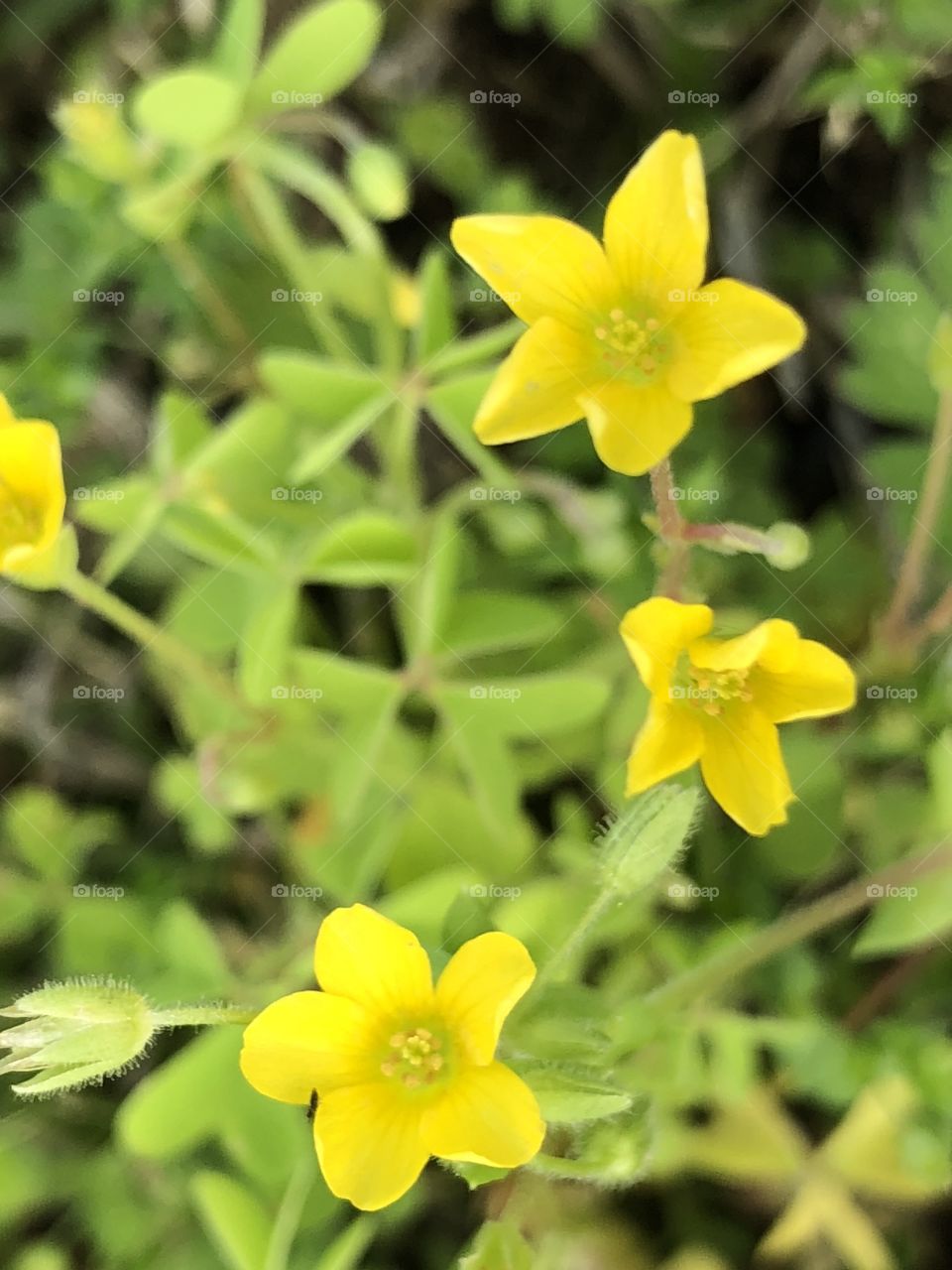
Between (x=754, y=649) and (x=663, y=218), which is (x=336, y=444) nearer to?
(x=663, y=218)

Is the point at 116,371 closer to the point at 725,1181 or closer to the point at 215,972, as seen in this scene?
the point at 215,972

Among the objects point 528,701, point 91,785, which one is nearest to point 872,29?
point 528,701

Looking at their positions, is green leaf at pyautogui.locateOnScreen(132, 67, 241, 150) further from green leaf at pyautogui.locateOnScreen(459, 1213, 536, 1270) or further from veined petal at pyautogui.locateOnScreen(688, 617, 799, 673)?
green leaf at pyautogui.locateOnScreen(459, 1213, 536, 1270)

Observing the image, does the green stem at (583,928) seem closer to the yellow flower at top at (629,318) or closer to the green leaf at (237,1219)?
the yellow flower at top at (629,318)

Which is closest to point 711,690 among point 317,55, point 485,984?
point 485,984

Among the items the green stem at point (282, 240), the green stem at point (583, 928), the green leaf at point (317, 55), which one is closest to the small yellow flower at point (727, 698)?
the green stem at point (583, 928)
